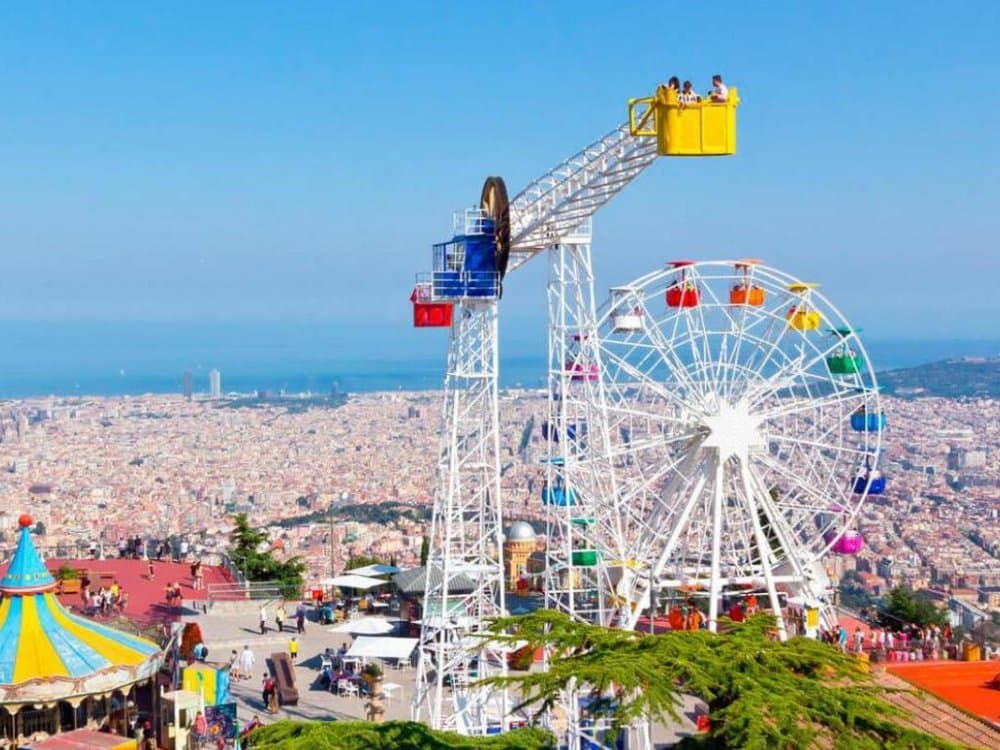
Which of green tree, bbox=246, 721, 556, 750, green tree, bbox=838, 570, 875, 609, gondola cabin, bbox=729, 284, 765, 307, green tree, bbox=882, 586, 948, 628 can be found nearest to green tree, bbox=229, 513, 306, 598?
gondola cabin, bbox=729, 284, 765, 307

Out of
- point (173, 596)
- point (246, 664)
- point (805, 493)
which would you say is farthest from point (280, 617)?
point (805, 493)

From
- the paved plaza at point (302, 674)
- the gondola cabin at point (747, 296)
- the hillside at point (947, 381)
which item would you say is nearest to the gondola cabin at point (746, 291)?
the gondola cabin at point (747, 296)

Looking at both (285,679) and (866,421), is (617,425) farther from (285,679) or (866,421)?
(285,679)

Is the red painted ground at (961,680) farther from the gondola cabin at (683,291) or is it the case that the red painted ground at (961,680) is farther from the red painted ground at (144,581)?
the red painted ground at (144,581)

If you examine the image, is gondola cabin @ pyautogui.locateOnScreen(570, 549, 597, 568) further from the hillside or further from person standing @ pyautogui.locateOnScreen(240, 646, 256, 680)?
the hillside

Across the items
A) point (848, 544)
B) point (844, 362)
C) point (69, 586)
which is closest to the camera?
point (844, 362)

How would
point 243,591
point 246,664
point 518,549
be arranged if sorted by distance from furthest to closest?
point 518,549 < point 243,591 < point 246,664

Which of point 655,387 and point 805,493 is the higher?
point 655,387
